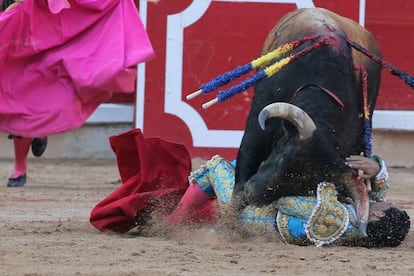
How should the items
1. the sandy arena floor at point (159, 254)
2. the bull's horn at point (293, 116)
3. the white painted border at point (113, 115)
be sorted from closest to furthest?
the sandy arena floor at point (159, 254), the bull's horn at point (293, 116), the white painted border at point (113, 115)

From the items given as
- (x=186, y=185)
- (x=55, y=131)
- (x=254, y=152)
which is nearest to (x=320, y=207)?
(x=254, y=152)

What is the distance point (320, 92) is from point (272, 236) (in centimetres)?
49

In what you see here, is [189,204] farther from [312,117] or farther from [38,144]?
[38,144]

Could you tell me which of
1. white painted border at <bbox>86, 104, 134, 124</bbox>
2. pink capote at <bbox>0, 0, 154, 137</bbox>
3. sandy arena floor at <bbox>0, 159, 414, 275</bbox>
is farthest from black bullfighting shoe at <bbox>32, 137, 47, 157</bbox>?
sandy arena floor at <bbox>0, 159, 414, 275</bbox>

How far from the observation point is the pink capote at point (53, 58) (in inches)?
218

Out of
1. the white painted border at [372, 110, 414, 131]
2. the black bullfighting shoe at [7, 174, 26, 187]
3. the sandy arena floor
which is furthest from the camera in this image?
the white painted border at [372, 110, 414, 131]

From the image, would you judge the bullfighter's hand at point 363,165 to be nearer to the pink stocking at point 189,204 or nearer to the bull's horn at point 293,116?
the bull's horn at point 293,116

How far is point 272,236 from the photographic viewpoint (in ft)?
11.6

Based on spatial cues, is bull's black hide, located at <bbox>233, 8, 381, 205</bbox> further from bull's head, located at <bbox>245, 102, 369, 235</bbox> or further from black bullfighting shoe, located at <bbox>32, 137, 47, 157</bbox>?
black bullfighting shoe, located at <bbox>32, 137, 47, 157</bbox>

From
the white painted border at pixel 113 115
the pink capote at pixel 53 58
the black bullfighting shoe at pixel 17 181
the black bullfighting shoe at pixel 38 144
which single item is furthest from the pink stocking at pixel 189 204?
the white painted border at pixel 113 115

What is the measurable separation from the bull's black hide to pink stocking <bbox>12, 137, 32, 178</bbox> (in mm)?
2149

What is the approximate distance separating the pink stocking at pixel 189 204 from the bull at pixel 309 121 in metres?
0.19

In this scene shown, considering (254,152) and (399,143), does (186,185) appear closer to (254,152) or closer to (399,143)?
(254,152)

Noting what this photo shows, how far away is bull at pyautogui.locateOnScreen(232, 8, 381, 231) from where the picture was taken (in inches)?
130
